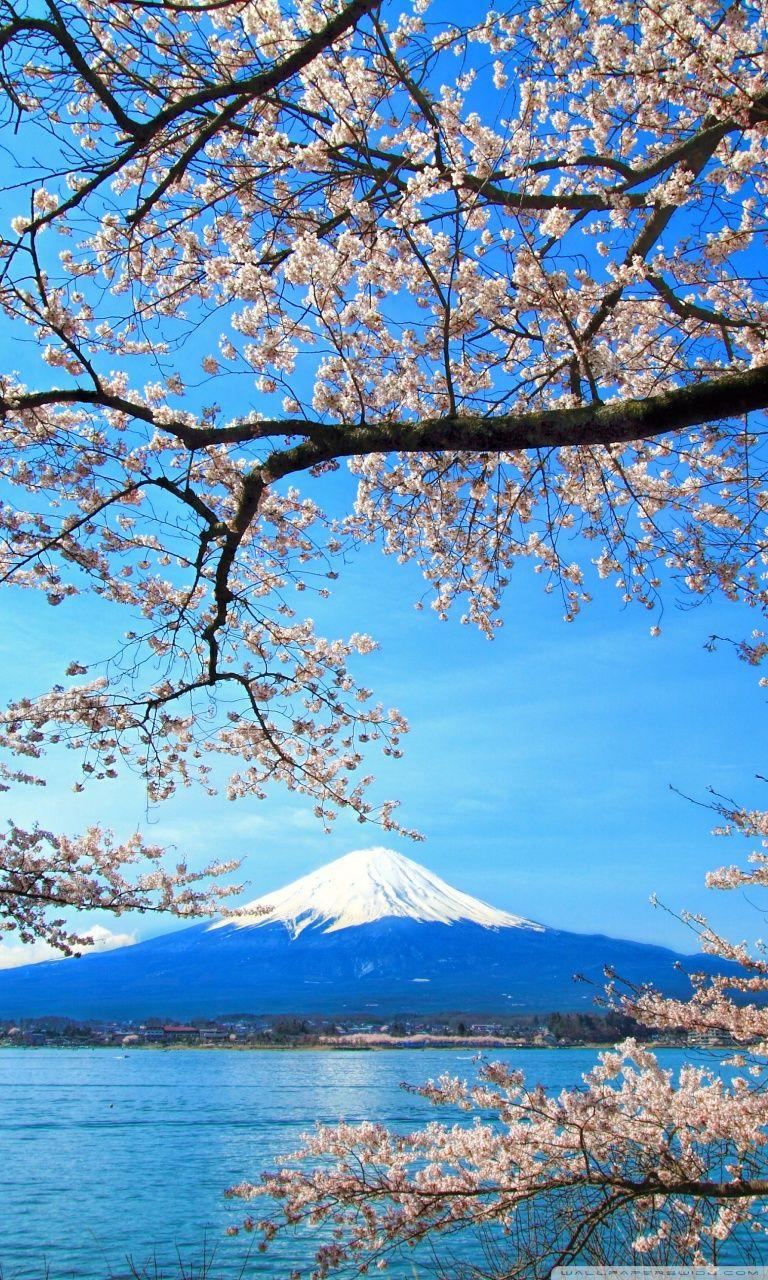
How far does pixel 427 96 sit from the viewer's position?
11.8 ft

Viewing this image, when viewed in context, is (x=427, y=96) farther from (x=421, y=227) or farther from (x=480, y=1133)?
(x=480, y=1133)

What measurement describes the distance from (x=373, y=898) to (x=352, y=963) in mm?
22506

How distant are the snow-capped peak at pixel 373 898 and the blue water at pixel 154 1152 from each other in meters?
98.8

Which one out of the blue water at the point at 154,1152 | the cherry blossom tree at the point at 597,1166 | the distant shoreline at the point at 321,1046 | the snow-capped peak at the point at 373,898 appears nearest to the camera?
the cherry blossom tree at the point at 597,1166

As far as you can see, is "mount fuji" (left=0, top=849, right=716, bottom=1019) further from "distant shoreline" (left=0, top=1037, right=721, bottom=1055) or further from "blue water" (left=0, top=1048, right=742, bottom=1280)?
"blue water" (left=0, top=1048, right=742, bottom=1280)

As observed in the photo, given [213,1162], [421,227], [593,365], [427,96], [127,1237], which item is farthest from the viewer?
[213,1162]

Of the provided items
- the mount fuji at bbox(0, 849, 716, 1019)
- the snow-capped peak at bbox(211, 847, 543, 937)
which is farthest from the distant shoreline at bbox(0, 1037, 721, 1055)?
the snow-capped peak at bbox(211, 847, 543, 937)

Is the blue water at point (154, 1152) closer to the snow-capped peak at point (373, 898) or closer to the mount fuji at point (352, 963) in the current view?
the mount fuji at point (352, 963)

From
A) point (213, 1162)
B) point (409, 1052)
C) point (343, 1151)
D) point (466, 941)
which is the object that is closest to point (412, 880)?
point (466, 941)

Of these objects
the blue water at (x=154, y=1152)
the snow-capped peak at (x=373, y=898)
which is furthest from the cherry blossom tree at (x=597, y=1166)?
the snow-capped peak at (x=373, y=898)

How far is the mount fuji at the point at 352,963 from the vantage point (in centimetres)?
11362

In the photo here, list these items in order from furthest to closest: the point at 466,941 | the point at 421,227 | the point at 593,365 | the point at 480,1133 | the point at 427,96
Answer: the point at 466,941 → the point at 480,1133 → the point at 427,96 → the point at 421,227 → the point at 593,365

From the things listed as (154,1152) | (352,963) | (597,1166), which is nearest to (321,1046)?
(154,1152)

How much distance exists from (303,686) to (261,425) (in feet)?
6.42
